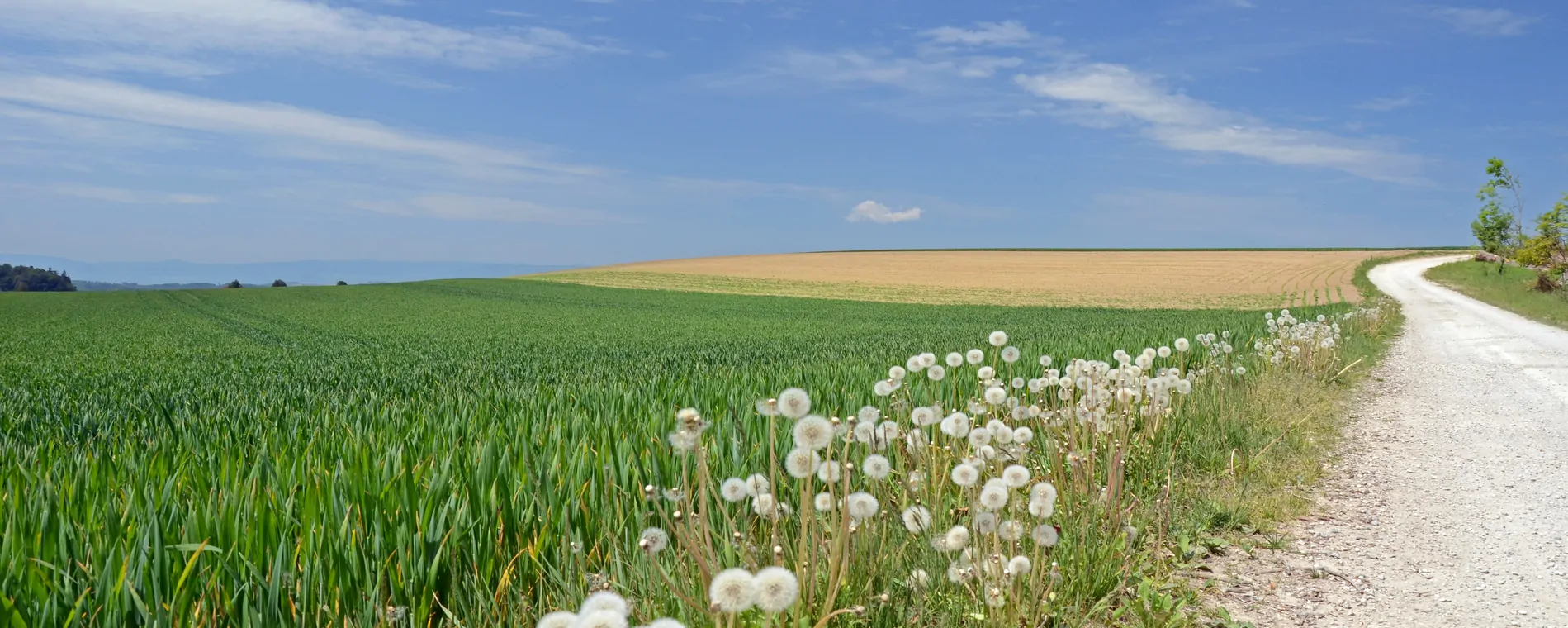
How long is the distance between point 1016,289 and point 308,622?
57030mm

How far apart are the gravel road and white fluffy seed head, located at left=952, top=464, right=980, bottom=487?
1.82 meters

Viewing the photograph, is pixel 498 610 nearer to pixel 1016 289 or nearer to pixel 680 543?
pixel 680 543

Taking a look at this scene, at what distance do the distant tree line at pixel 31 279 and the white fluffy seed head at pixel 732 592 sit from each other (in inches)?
6076

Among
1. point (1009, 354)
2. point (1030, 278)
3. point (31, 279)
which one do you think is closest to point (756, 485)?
point (1009, 354)

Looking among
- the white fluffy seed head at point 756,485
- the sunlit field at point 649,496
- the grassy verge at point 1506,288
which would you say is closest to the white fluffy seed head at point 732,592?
the sunlit field at point 649,496

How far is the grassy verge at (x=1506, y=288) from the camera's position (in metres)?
28.0

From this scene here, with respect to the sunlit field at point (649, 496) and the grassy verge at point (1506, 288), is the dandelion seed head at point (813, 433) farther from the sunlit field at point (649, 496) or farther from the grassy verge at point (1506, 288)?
the grassy verge at point (1506, 288)

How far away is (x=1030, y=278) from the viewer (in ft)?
215

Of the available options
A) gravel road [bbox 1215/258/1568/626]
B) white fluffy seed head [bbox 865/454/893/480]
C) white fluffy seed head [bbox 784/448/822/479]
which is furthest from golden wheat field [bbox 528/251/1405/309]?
white fluffy seed head [bbox 784/448/822/479]

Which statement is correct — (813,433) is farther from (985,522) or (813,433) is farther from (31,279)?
(31,279)

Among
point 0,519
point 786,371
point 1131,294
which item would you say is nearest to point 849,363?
point 786,371

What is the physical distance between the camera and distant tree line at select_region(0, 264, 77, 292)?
122562 millimetres

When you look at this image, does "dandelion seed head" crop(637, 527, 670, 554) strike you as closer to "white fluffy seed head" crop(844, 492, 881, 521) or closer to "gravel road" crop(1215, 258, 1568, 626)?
"white fluffy seed head" crop(844, 492, 881, 521)

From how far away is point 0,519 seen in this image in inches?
148
